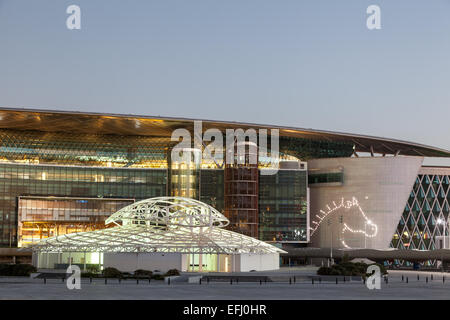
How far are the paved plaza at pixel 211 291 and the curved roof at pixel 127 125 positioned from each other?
61931mm

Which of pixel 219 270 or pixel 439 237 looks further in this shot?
pixel 439 237

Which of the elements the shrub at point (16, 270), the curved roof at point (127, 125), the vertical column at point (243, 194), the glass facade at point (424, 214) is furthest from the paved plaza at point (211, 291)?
the glass facade at point (424, 214)

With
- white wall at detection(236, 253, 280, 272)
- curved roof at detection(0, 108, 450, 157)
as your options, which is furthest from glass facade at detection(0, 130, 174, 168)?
white wall at detection(236, 253, 280, 272)

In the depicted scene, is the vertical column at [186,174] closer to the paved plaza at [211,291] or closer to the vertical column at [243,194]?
the vertical column at [243,194]

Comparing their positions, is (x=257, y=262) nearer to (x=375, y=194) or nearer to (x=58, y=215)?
(x=375, y=194)

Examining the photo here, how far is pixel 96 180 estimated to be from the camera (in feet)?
446

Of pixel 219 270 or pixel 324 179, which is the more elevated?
pixel 324 179

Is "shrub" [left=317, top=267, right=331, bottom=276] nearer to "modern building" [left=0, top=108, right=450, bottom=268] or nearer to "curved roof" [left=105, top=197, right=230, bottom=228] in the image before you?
"curved roof" [left=105, top=197, right=230, bottom=228]

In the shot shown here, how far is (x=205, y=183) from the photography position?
136 m
